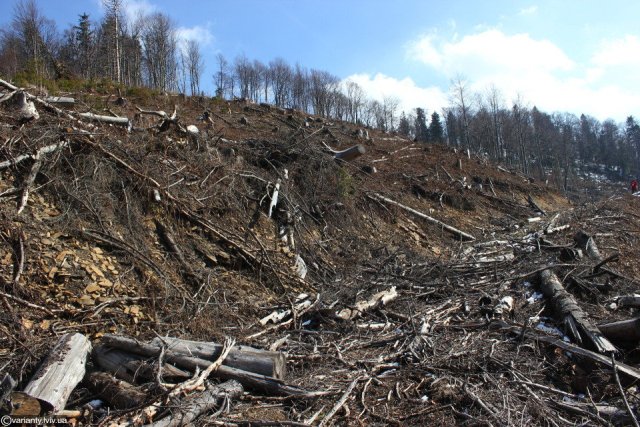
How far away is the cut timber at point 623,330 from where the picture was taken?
14.2ft

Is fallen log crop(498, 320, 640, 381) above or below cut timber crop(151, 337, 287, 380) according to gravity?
below

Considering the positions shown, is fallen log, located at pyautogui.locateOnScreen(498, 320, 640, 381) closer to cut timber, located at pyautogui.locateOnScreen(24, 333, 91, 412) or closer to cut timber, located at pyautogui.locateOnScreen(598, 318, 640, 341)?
cut timber, located at pyautogui.locateOnScreen(598, 318, 640, 341)

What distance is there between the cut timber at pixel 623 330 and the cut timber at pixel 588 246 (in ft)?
14.5

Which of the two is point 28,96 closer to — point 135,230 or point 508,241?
point 135,230

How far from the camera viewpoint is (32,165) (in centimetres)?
575

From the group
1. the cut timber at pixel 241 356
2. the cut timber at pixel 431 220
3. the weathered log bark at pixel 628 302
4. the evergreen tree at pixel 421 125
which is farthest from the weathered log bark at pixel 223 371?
the evergreen tree at pixel 421 125

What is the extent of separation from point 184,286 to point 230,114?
13.6 m

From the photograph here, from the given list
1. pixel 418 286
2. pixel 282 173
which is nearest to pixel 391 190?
pixel 282 173

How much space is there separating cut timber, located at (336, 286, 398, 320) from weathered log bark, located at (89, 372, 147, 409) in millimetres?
2854

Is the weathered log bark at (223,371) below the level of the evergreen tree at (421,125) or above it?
below

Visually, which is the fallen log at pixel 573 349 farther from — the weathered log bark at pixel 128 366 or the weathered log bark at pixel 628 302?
the weathered log bark at pixel 128 366

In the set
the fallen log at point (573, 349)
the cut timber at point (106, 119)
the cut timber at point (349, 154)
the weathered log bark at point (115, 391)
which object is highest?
the cut timber at point (106, 119)

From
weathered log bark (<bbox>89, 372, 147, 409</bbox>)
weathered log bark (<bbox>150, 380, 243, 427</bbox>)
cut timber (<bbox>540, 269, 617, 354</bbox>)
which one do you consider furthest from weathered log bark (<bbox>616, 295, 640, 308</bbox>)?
weathered log bark (<bbox>89, 372, 147, 409</bbox>)

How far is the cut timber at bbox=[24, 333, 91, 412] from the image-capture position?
304 centimetres
